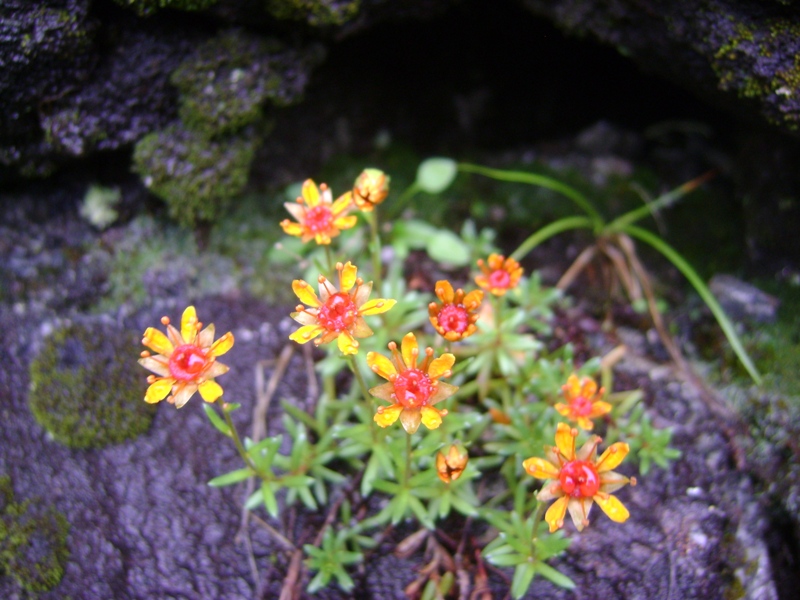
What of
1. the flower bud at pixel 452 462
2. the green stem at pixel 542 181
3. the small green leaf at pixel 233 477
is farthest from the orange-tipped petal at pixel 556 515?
the green stem at pixel 542 181

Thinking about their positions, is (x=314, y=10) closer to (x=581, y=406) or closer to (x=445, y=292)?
(x=445, y=292)

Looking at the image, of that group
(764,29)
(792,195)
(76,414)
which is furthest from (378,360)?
(792,195)

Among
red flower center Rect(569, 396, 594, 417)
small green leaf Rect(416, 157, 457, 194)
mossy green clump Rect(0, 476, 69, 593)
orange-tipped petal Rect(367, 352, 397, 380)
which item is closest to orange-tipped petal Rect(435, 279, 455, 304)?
orange-tipped petal Rect(367, 352, 397, 380)

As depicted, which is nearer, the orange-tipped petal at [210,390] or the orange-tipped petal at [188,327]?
the orange-tipped petal at [210,390]

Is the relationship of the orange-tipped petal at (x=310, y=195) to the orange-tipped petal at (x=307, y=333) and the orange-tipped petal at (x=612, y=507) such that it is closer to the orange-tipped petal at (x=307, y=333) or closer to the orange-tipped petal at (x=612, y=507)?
the orange-tipped petal at (x=307, y=333)

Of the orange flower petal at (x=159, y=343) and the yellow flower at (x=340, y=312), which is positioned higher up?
the yellow flower at (x=340, y=312)

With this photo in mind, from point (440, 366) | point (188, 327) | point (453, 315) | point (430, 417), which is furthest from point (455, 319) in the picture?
point (188, 327)
